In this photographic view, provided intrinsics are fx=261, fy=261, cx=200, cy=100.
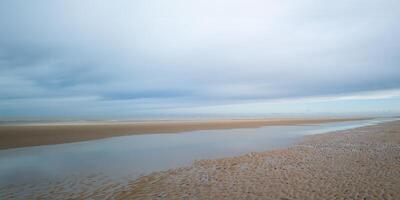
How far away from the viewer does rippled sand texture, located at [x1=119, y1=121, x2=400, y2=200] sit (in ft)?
29.1

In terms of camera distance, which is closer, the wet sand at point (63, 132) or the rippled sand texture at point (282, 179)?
the rippled sand texture at point (282, 179)

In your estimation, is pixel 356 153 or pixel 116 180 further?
pixel 356 153

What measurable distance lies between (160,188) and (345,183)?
697cm

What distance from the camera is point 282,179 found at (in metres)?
10.7

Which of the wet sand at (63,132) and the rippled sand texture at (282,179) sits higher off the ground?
the wet sand at (63,132)

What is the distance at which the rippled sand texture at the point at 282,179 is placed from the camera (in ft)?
29.1

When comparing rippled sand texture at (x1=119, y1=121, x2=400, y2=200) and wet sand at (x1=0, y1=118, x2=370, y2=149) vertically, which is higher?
wet sand at (x1=0, y1=118, x2=370, y2=149)

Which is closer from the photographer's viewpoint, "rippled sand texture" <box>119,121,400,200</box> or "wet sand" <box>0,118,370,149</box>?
"rippled sand texture" <box>119,121,400,200</box>

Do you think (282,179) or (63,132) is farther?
(63,132)

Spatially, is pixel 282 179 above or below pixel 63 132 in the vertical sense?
below

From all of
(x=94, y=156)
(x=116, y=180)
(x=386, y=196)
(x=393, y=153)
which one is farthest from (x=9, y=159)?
(x=393, y=153)

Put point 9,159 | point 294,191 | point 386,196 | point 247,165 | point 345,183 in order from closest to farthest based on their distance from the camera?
point 386,196 < point 294,191 < point 345,183 < point 247,165 < point 9,159

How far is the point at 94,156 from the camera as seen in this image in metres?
17.4

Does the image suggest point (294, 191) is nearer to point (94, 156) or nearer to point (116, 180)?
point (116, 180)
